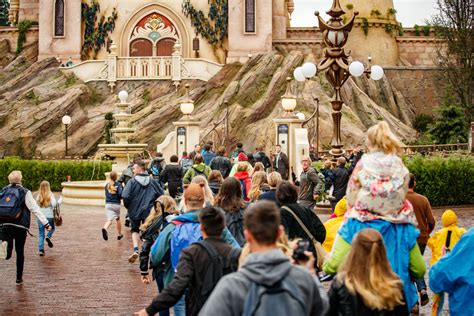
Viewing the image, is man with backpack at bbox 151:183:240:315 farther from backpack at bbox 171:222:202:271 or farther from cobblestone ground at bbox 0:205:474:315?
cobblestone ground at bbox 0:205:474:315

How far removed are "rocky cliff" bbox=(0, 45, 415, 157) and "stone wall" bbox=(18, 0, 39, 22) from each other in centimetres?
536

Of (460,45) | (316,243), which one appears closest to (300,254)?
(316,243)

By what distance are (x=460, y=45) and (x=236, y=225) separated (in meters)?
32.2

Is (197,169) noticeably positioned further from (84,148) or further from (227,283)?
(84,148)

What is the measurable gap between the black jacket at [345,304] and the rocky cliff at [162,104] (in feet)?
105

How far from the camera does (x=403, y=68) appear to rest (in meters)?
46.7

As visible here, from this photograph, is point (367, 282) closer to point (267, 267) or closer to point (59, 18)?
point (267, 267)

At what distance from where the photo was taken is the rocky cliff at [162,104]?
39219mm

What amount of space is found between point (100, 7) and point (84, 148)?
9.42m

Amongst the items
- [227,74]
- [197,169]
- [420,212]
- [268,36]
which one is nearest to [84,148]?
[227,74]

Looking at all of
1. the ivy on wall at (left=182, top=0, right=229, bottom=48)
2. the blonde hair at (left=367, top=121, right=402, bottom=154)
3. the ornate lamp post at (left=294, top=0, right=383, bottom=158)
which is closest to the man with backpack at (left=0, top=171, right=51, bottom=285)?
the blonde hair at (left=367, top=121, right=402, bottom=154)

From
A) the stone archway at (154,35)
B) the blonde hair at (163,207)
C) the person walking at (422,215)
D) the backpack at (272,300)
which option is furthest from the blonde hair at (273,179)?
the stone archway at (154,35)

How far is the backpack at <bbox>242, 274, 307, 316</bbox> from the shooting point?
13.8 ft

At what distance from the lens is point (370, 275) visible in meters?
5.38
